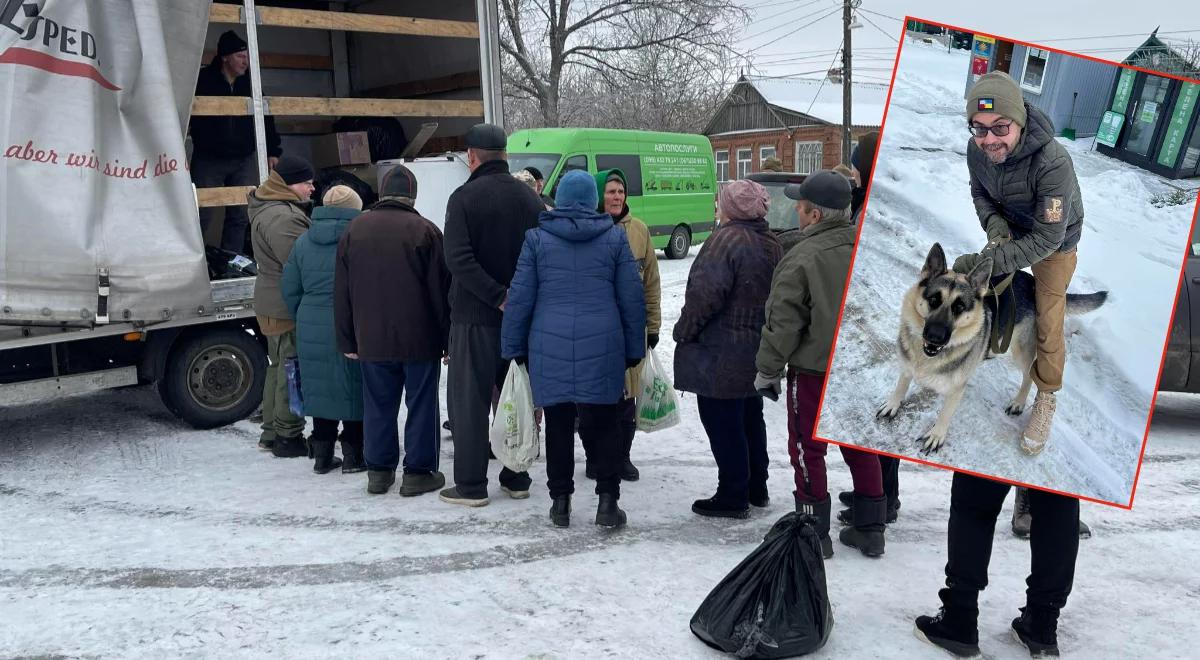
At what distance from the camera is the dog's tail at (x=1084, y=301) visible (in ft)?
9.01

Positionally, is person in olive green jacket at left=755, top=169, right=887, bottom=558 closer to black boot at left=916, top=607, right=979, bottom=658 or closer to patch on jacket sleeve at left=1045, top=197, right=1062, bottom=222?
black boot at left=916, top=607, right=979, bottom=658

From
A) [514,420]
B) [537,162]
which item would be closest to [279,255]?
[514,420]

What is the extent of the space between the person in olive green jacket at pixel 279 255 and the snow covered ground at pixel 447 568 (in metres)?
0.32

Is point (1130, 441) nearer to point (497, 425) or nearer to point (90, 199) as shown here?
point (497, 425)

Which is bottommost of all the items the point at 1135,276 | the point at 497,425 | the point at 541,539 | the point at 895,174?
the point at 541,539

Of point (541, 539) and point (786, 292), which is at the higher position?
point (786, 292)

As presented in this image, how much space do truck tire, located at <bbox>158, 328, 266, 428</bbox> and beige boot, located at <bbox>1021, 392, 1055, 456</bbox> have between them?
525 cm

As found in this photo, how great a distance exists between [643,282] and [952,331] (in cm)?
220

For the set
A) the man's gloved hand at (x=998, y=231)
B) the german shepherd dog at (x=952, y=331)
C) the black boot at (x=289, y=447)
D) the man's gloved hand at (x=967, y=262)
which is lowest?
the black boot at (x=289, y=447)

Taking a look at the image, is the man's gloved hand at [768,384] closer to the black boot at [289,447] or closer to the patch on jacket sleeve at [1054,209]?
the patch on jacket sleeve at [1054,209]

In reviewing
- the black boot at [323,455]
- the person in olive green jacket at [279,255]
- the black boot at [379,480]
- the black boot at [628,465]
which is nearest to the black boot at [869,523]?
the black boot at [628,465]

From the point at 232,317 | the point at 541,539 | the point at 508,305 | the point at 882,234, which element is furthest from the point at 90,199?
the point at 882,234

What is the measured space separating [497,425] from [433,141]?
406 centimetres

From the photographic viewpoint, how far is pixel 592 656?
3.14 meters
